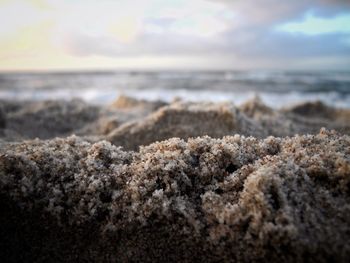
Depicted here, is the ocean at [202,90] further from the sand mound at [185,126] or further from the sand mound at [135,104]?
the sand mound at [185,126]

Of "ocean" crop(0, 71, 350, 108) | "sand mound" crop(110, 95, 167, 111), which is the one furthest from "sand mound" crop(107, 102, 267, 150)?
"ocean" crop(0, 71, 350, 108)

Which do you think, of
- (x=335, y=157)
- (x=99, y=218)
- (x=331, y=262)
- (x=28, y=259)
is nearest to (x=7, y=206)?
(x=28, y=259)

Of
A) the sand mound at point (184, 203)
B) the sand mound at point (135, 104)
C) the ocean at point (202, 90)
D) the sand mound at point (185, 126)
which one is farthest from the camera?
the ocean at point (202, 90)

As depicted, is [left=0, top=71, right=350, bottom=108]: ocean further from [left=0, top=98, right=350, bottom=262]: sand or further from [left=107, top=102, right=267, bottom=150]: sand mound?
[left=0, top=98, right=350, bottom=262]: sand

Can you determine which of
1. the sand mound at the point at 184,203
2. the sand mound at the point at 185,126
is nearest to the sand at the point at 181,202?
the sand mound at the point at 184,203

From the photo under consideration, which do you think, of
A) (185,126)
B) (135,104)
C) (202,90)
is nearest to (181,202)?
(185,126)

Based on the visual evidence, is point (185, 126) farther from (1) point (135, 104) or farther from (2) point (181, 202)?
(1) point (135, 104)
